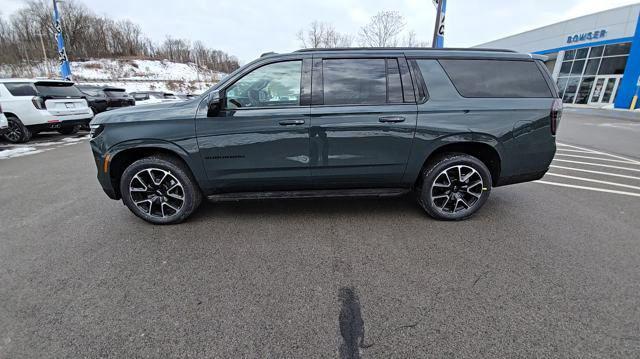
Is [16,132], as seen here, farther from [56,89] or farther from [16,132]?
[56,89]

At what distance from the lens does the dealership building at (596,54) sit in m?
20.4

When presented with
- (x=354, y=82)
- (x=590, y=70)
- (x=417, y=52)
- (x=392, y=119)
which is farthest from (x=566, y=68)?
(x=354, y=82)

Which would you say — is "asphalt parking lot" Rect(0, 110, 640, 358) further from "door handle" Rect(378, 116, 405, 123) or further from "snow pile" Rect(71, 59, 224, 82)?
"snow pile" Rect(71, 59, 224, 82)

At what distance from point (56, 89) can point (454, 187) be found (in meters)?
11.0

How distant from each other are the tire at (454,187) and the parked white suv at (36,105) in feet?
34.3

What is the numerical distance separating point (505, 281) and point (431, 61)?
237 centimetres

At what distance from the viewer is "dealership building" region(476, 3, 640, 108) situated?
20375 mm

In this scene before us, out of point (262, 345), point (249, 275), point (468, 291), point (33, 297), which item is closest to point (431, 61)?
point (468, 291)

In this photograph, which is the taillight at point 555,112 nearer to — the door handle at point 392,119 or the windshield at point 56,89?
the door handle at point 392,119

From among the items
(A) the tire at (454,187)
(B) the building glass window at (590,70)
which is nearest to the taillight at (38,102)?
(A) the tire at (454,187)

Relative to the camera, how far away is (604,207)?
401 centimetres

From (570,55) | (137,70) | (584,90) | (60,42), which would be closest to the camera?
(60,42)

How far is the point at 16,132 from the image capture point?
8.62 metres

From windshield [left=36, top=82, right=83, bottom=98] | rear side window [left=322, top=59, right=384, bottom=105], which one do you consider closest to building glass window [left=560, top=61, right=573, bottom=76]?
rear side window [left=322, top=59, right=384, bottom=105]
